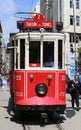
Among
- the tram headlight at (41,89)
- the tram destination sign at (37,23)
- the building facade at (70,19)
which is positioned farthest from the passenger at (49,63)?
the building facade at (70,19)

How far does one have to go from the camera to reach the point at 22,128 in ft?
45.0

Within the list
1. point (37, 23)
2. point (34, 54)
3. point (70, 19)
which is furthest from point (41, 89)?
point (70, 19)

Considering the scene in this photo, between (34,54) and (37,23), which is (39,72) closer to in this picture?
(34,54)

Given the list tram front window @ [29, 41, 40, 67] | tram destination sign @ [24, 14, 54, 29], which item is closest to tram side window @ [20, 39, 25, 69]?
tram front window @ [29, 41, 40, 67]

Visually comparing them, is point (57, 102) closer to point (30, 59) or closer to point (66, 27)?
point (30, 59)

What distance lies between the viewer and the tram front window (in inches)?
577

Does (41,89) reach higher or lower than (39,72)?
lower

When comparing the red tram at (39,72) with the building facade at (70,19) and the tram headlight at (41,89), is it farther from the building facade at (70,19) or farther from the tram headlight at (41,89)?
the building facade at (70,19)

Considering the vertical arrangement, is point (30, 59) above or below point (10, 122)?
above

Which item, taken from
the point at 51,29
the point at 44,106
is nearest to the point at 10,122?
the point at 44,106

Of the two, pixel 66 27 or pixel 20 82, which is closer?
pixel 20 82

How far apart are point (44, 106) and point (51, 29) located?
8.70 ft

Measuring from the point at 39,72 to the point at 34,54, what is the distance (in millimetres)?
630

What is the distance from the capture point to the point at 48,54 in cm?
1476
